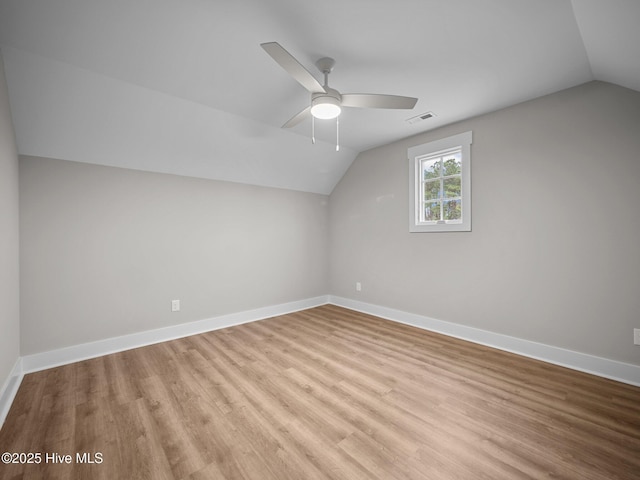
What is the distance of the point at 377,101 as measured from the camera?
83.4 inches

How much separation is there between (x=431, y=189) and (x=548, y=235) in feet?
4.59

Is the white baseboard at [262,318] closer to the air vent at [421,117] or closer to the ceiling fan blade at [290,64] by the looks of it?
the air vent at [421,117]

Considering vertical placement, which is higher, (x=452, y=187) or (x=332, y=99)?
(x=332, y=99)

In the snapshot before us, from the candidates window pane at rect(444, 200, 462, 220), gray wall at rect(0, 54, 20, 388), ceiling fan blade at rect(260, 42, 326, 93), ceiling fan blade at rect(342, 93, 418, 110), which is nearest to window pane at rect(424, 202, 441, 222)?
window pane at rect(444, 200, 462, 220)

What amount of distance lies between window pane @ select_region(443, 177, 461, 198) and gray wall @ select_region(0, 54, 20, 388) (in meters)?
4.17

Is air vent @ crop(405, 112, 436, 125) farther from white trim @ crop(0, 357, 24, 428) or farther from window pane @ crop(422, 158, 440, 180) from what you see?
white trim @ crop(0, 357, 24, 428)

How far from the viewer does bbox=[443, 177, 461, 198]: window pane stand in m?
3.37

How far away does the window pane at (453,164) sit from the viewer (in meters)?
3.35

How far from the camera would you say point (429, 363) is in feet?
8.57

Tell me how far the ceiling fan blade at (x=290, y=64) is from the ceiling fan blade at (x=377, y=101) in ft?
0.80

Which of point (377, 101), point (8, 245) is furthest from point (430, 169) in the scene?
point (8, 245)

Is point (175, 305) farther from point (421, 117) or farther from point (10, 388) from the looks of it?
point (421, 117)

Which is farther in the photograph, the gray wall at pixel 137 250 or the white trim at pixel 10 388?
the gray wall at pixel 137 250

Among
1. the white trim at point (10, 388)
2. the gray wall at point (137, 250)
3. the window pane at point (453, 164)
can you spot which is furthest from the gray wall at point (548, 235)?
the white trim at point (10, 388)
